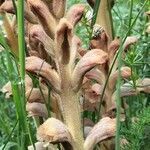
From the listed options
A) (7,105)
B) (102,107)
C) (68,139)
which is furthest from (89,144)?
(7,105)

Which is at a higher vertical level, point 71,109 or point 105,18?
point 105,18

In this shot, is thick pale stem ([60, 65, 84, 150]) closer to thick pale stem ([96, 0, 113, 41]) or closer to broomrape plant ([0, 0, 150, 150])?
broomrape plant ([0, 0, 150, 150])

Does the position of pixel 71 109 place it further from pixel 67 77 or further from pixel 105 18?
pixel 105 18

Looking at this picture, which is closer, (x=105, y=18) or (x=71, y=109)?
(x=71, y=109)

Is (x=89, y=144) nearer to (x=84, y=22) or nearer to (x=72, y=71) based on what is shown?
(x=72, y=71)

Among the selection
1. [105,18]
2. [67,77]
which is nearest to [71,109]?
[67,77]

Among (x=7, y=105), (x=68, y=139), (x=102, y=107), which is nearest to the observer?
(x=68, y=139)
